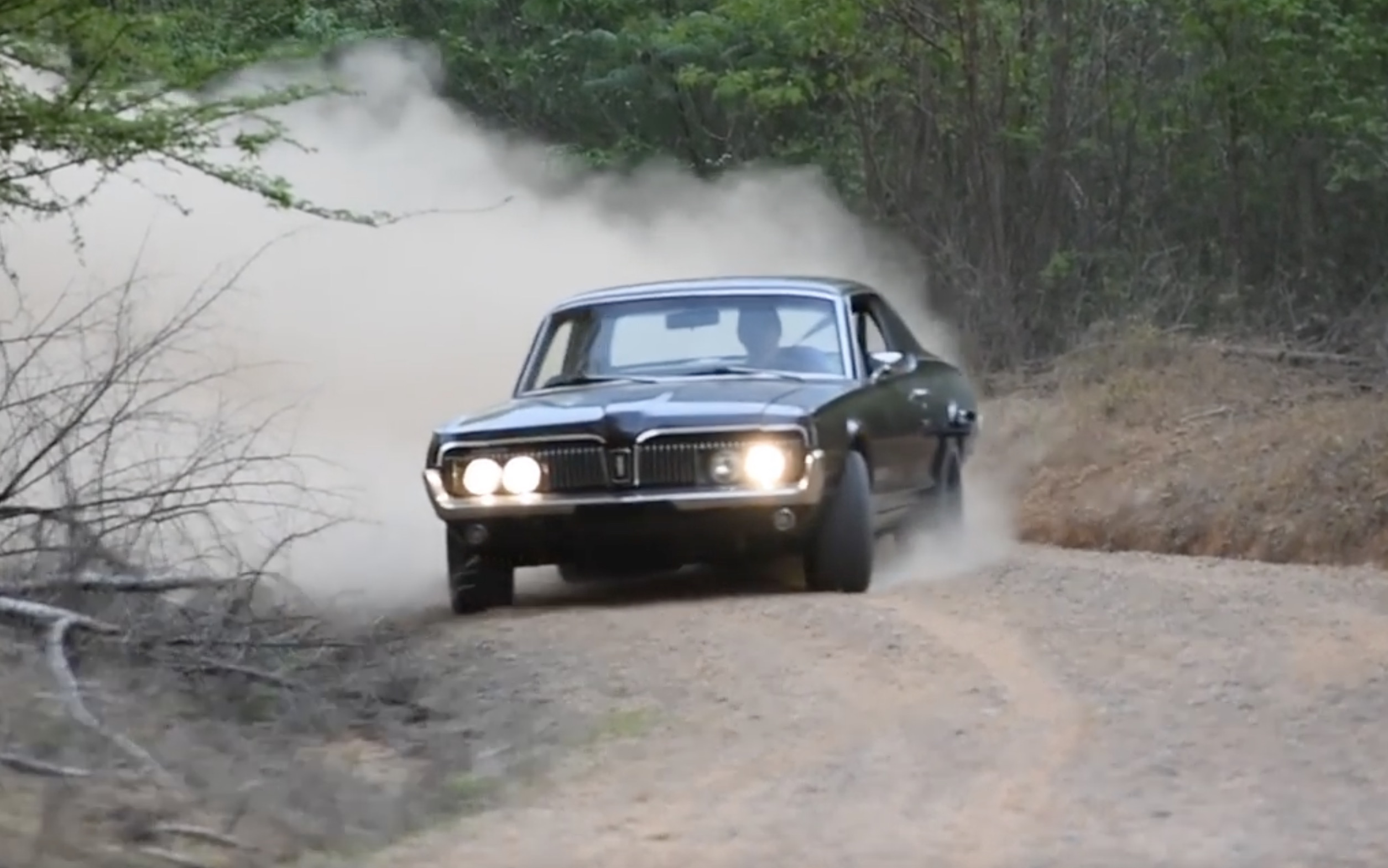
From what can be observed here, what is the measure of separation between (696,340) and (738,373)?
430mm

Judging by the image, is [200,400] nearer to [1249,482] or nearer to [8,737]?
[1249,482]

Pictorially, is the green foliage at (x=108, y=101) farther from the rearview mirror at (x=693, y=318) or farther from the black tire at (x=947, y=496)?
the black tire at (x=947, y=496)

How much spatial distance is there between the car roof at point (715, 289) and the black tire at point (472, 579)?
1.81 metres

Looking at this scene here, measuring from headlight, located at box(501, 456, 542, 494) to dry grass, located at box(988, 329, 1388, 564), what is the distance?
18.0 ft

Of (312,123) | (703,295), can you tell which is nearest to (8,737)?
(703,295)

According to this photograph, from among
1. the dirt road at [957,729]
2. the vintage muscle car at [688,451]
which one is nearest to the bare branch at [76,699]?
the dirt road at [957,729]

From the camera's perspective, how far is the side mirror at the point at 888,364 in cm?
1159

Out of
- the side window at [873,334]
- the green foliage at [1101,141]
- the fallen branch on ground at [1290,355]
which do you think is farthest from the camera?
the green foliage at [1101,141]

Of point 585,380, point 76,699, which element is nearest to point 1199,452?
point 585,380

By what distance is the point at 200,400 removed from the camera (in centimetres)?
1802

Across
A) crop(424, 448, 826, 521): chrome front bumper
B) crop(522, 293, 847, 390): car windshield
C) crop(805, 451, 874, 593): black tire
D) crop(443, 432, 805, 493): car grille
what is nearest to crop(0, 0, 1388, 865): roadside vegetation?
crop(424, 448, 826, 521): chrome front bumper

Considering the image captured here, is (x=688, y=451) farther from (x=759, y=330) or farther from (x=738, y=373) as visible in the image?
(x=759, y=330)

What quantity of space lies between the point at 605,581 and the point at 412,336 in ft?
36.2

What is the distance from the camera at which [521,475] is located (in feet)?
34.0
